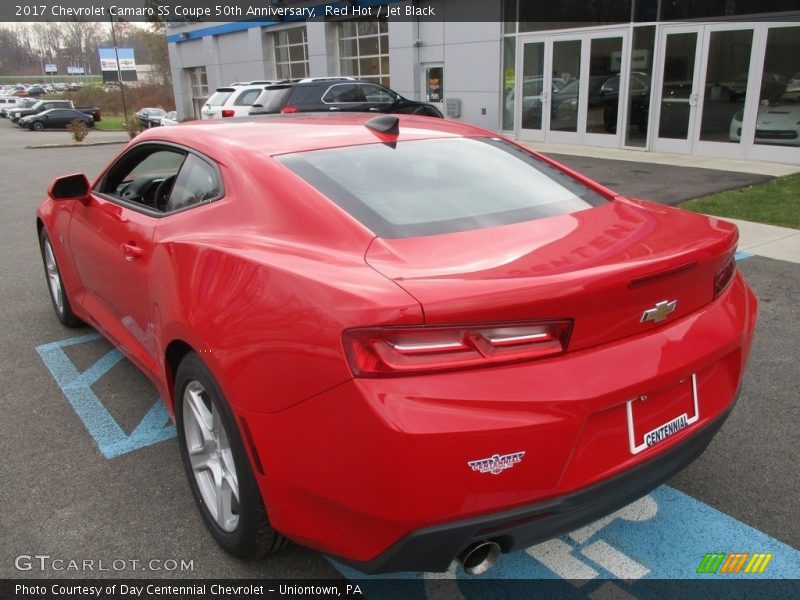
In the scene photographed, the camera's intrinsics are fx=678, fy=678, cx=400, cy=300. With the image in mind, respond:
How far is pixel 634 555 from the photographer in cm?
250

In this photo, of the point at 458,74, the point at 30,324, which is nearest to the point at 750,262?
the point at 30,324

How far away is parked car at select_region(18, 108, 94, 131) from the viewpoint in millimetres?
41281

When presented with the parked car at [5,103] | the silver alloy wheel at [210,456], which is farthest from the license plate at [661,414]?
the parked car at [5,103]

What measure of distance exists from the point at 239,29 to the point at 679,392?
3137cm

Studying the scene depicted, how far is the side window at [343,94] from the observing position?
16203 mm

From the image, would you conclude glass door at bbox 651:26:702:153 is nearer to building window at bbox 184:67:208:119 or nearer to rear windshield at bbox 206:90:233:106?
rear windshield at bbox 206:90:233:106

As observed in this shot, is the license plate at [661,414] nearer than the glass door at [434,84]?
Yes

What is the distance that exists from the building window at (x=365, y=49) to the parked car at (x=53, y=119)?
22.7 metres

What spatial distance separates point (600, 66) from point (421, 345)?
15.8 metres

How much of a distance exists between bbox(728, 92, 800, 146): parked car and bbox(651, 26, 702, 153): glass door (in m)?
1.18

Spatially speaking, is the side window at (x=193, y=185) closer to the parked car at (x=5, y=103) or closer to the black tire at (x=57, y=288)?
the black tire at (x=57, y=288)

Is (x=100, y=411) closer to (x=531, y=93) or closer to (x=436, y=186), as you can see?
(x=436, y=186)

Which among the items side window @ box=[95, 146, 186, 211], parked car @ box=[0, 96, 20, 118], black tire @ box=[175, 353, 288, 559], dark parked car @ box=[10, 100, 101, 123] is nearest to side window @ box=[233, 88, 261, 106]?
side window @ box=[95, 146, 186, 211]

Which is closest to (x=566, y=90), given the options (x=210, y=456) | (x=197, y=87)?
(x=210, y=456)
